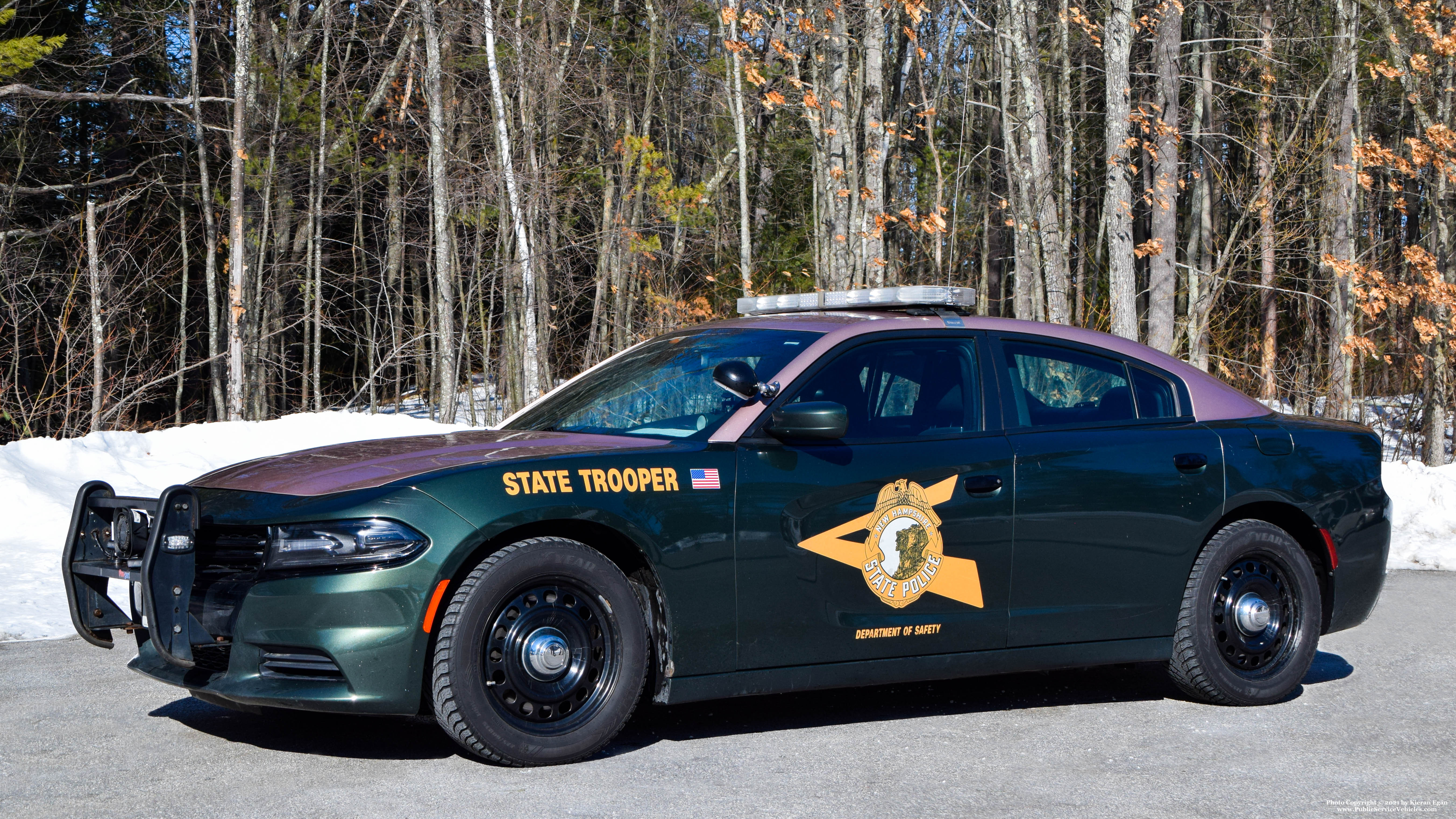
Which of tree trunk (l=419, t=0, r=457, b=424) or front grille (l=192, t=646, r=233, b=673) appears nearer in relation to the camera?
front grille (l=192, t=646, r=233, b=673)

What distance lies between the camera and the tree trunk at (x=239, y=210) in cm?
2091

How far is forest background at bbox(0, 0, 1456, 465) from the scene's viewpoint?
1964 cm

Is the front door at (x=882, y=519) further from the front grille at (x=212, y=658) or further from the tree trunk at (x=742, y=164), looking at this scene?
the tree trunk at (x=742, y=164)

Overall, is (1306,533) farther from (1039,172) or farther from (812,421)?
(1039,172)

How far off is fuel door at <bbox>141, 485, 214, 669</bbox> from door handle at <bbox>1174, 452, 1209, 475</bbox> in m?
3.86

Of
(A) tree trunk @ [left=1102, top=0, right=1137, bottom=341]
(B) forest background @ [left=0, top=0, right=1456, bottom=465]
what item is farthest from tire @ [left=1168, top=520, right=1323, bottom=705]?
(B) forest background @ [left=0, top=0, right=1456, bottom=465]

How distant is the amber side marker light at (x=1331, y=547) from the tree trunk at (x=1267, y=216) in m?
13.2

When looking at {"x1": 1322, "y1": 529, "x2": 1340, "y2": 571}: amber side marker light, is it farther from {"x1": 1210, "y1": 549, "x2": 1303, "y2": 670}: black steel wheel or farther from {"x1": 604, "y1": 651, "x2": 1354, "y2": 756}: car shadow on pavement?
{"x1": 604, "y1": 651, "x2": 1354, "y2": 756}: car shadow on pavement

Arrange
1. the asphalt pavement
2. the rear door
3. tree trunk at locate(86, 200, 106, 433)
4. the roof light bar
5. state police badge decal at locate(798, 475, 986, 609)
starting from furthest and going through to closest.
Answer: tree trunk at locate(86, 200, 106, 433) < the roof light bar < the rear door < state police badge decal at locate(798, 475, 986, 609) < the asphalt pavement

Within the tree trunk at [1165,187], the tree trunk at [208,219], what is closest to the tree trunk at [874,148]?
the tree trunk at [1165,187]

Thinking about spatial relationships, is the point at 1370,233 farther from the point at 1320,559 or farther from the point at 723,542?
the point at 723,542

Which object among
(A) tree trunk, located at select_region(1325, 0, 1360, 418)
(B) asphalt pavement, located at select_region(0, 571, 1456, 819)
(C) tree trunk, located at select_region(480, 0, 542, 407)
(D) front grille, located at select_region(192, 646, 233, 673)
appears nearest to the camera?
(B) asphalt pavement, located at select_region(0, 571, 1456, 819)

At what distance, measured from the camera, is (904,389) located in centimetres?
525

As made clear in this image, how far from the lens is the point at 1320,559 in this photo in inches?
236
